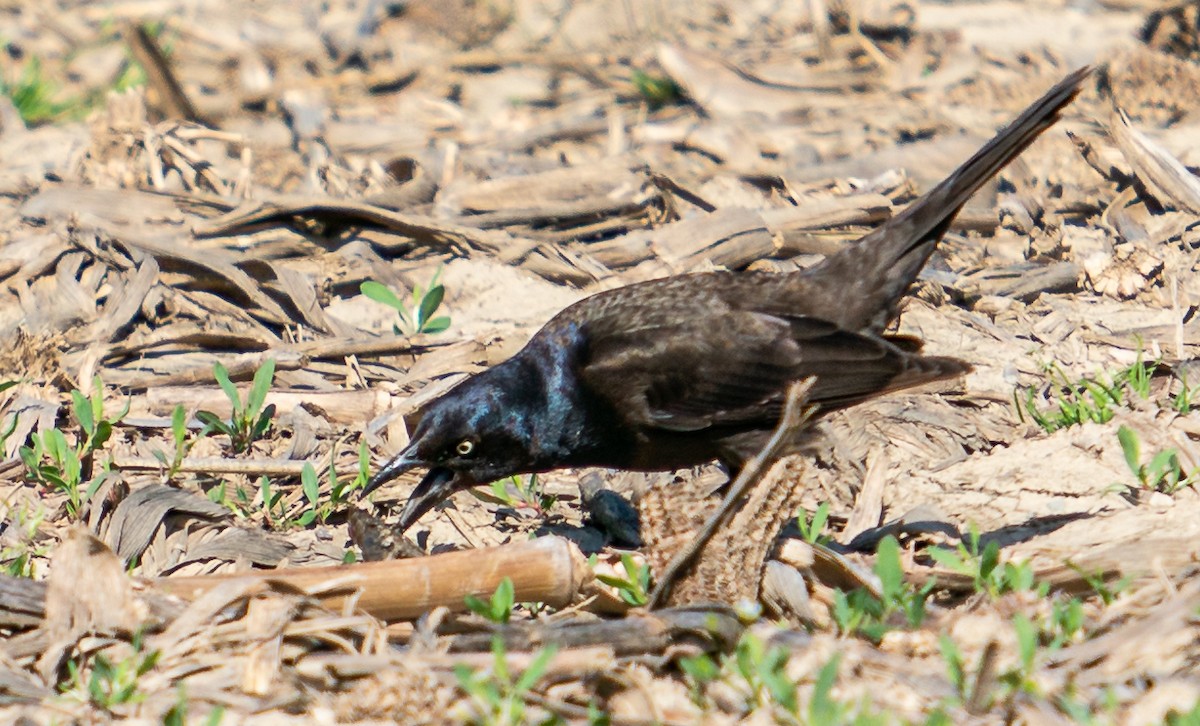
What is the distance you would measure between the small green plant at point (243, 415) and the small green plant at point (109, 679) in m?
1.76

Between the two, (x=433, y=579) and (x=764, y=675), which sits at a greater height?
(x=764, y=675)

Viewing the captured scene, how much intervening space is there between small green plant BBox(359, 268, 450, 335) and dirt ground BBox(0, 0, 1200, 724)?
4 centimetres

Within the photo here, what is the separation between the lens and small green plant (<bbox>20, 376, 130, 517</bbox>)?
15.8 feet

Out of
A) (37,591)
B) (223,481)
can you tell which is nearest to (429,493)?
(223,481)

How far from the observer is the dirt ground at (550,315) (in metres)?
3.47

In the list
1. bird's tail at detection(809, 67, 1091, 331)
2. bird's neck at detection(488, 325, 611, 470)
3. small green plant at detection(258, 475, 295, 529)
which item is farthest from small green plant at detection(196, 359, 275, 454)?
bird's tail at detection(809, 67, 1091, 331)

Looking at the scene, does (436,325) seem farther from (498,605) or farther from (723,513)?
(498,605)

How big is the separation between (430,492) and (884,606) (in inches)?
68.7

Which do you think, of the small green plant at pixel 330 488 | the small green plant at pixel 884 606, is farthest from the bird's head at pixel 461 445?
the small green plant at pixel 884 606

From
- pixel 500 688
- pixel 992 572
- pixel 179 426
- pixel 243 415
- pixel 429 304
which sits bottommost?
pixel 243 415

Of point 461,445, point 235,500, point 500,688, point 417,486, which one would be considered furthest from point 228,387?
point 500,688

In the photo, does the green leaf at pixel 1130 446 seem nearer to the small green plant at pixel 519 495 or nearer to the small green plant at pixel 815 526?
the small green plant at pixel 815 526

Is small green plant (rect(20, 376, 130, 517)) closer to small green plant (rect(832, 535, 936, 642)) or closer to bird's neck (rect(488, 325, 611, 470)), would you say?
bird's neck (rect(488, 325, 611, 470))

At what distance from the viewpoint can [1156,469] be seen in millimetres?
4453
